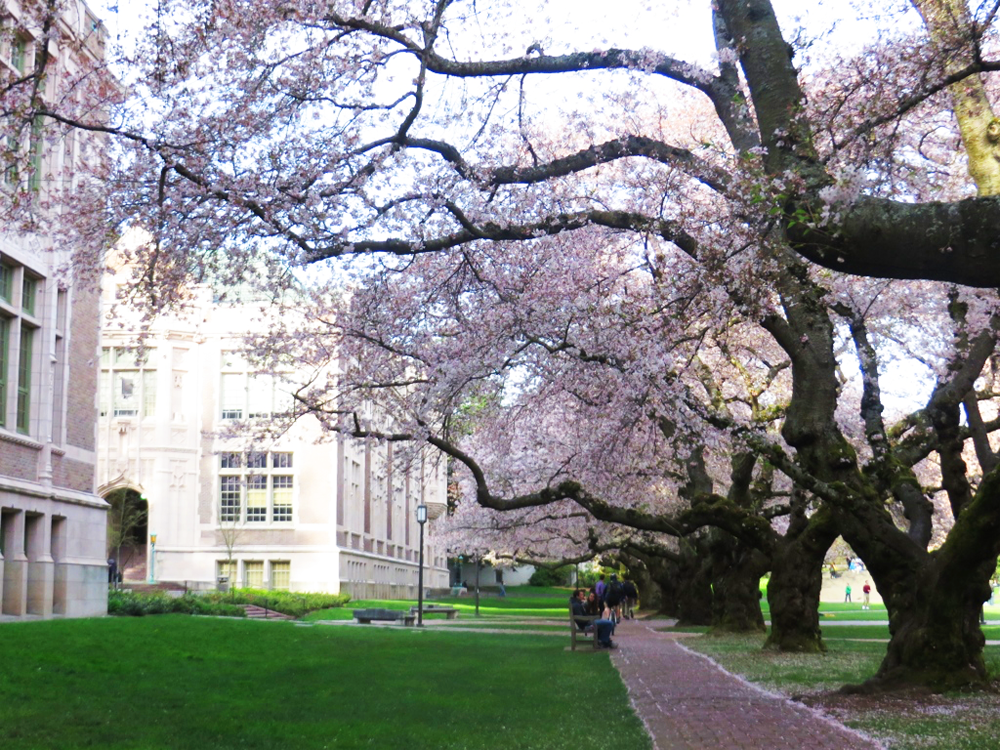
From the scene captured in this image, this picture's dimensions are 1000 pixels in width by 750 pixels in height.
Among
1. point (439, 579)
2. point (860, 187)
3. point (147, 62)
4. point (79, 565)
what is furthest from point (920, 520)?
point (439, 579)

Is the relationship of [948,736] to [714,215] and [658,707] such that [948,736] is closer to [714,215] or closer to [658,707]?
[658,707]

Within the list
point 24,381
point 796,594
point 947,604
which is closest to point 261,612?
point 24,381

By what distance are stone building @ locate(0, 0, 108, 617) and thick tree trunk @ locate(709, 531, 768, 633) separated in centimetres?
1576

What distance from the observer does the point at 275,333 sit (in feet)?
77.7

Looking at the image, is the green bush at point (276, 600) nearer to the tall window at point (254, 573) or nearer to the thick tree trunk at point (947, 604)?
the tall window at point (254, 573)

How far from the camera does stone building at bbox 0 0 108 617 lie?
2556 cm

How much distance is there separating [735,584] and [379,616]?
41.9ft

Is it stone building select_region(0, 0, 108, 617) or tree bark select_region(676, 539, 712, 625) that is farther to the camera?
tree bark select_region(676, 539, 712, 625)

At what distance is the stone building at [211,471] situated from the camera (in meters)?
56.8

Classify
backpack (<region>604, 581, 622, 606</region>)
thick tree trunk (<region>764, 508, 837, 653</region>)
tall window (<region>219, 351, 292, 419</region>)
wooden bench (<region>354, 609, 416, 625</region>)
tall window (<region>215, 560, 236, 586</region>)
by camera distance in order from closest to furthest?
1. thick tree trunk (<region>764, 508, 837, 653</region>)
2. backpack (<region>604, 581, 622, 606</region>)
3. wooden bench (<region>354, 609, 416, 625</region>)
4. tall window (<region>215, 560, 236, 586</region>)
5. tall window (<region>219, 351, 292, 419</region>)

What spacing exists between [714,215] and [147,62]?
7.11 meters

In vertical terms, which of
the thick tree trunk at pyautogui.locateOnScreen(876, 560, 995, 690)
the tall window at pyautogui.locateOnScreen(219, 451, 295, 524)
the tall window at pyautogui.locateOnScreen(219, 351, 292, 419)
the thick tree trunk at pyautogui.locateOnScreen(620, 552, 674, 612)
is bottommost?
the thick tree trunk at pyautogui.locateOnScreen(620, 552, 674, 612)

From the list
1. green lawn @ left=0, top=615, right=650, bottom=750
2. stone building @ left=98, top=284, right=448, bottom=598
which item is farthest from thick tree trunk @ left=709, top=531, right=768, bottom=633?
stone building @ left=98, top=284, right=448, bottom=598

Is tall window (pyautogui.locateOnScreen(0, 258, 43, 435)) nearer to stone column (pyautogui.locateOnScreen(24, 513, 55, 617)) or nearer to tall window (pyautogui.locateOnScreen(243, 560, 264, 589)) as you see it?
stone column (pyautogui.locateOnScreen(24, 513, 55, 617))
